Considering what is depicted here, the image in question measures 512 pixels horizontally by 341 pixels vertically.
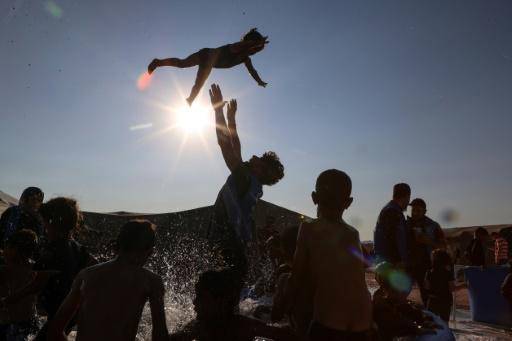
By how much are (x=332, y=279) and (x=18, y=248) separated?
261 centimetres

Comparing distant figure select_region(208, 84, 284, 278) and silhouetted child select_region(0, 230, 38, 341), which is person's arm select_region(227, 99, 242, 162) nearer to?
distant figure select_region(208, 84, 284, 278)

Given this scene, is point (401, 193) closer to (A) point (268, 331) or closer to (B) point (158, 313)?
(A) point (268, 331)

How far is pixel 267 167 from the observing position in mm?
3578

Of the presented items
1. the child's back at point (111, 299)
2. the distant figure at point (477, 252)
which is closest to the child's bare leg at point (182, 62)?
the child's back at point (111, 299)

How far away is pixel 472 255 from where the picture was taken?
371 inches

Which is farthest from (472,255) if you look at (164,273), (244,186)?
(244,186)

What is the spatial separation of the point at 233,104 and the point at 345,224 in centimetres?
170

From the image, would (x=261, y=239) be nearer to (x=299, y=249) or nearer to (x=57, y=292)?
(x=57, y=292)

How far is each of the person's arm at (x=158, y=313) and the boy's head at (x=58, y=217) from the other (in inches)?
45.9

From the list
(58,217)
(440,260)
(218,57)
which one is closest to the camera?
(58,217)

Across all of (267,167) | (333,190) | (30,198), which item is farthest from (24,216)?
(333,190)

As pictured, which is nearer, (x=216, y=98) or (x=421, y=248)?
(x=216, y=98)

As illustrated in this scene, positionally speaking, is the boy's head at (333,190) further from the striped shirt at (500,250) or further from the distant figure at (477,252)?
the distant figure at (477,252)

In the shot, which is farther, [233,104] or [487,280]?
[487,280]
